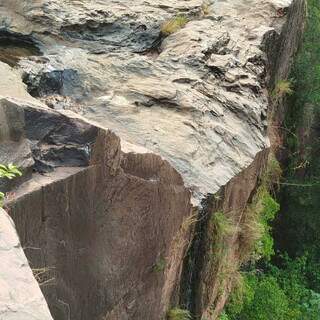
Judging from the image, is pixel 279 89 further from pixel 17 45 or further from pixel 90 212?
pixel 90 212

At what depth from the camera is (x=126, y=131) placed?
4.76 meters

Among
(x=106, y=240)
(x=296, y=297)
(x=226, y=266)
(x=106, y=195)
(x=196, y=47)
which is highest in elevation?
(x=196, y=47)

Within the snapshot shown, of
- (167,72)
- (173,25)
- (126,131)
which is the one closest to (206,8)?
(173,25)

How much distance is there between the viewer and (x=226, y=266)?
5.62m

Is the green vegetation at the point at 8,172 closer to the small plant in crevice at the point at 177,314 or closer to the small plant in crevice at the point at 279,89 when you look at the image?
the small plant in crevice at the point at 177,314

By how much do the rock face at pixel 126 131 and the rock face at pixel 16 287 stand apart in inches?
35.8

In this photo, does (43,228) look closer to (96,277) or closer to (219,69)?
(96,277)

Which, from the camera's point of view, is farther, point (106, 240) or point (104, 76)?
point (104, 76)

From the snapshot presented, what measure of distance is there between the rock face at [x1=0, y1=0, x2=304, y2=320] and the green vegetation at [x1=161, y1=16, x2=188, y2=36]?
66mm

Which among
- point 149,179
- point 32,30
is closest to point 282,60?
point 32,30

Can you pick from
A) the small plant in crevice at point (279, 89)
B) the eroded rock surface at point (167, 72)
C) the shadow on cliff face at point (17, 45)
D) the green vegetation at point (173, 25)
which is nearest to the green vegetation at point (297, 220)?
the small plant in crevice at point (279, 89)

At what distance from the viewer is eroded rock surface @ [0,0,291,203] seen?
16.0 ft

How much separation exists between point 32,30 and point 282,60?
3.59m

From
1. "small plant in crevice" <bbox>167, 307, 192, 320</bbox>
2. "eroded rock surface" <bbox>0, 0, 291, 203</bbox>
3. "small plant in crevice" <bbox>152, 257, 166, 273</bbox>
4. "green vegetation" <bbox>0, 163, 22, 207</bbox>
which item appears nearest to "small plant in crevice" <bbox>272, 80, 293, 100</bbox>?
"eroded rock surface" <bbox>0, 0, 291, 203</bbox>
